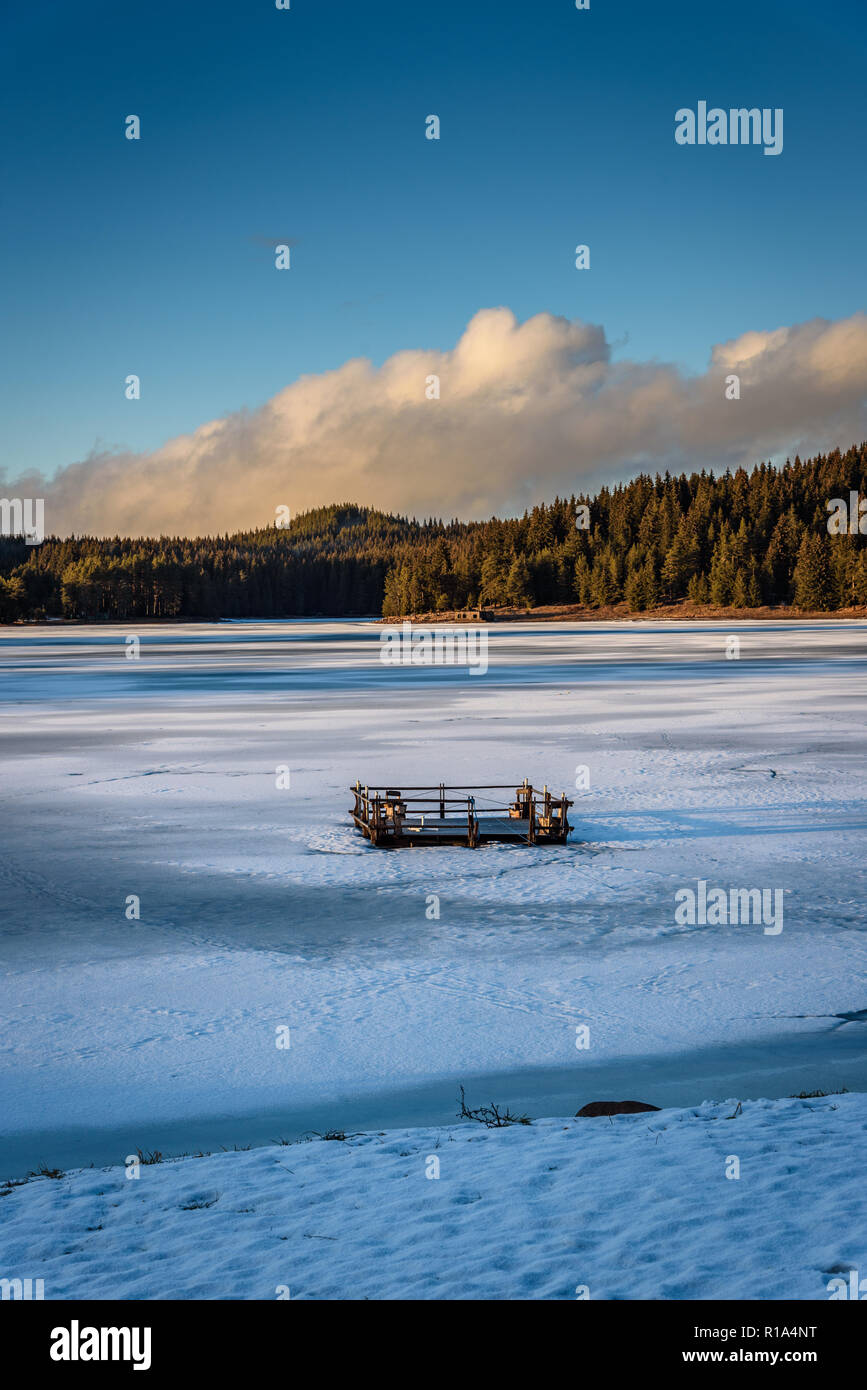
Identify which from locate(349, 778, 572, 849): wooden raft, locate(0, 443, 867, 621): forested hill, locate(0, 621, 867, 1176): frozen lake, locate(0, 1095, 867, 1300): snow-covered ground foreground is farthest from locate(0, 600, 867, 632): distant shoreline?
locate(0, 1095, 867, 1300): snow-covered ground foreground

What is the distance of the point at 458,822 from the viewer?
19.3m

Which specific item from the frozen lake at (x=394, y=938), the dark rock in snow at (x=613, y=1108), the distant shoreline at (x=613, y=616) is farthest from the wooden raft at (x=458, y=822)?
the distant shoreline at (x=613, y=616)

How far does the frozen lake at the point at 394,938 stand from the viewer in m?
9.27

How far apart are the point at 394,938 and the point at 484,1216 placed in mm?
6390

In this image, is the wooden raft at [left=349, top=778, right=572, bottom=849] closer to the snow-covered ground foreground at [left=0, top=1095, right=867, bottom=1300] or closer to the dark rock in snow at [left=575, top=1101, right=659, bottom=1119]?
the dark rock in snow at [left=575, top=1101, right=659, bottom=1119]

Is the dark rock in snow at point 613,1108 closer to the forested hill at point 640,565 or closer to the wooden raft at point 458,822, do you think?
the wooden raft at point 458,822

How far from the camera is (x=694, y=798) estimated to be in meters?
21.2

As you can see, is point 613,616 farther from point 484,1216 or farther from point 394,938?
point 484,1216

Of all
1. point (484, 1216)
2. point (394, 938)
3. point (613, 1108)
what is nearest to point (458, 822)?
point (394, 938)

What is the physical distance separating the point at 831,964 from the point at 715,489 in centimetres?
18965

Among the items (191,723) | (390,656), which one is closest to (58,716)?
(191,723)

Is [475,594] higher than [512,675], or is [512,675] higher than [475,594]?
[475,594]

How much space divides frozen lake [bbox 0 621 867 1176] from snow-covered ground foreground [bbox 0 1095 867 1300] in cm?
84
